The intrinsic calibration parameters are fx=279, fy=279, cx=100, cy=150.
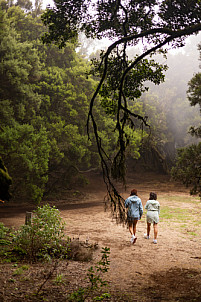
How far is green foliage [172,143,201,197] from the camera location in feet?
31.1

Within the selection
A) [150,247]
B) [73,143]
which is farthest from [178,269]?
[73,143]

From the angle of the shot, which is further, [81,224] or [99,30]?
[81,224]

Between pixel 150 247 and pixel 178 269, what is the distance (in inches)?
75.9

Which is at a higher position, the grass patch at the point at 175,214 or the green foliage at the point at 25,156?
the green foliage at the point at 25,156

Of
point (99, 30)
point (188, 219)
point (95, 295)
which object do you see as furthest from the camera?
point (188, 219)

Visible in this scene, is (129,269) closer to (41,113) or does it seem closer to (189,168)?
(189,168)

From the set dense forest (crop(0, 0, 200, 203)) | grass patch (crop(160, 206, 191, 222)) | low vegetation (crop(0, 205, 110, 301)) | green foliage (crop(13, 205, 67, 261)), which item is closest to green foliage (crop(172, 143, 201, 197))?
dense forest (crop(0, 0, 200, 203))

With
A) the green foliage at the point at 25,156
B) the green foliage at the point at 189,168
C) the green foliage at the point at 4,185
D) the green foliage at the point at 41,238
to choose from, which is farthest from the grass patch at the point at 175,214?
the green foliage at the point at 4,185

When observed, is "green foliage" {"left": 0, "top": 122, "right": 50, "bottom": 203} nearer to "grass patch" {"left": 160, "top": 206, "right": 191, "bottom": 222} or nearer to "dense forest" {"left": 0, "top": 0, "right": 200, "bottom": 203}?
"dense forest" {"left": 0, "top": 0, "right": 200, "bottom": 203}

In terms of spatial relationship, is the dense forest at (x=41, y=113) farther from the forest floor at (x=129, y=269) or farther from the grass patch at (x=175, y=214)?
the grass patch at (x=175, y=214)

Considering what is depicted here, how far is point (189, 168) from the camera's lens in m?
9.66

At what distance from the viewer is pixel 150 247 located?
8883 millimetres

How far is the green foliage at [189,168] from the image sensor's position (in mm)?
9477

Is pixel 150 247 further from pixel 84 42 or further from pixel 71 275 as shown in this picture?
pixel 84 42
